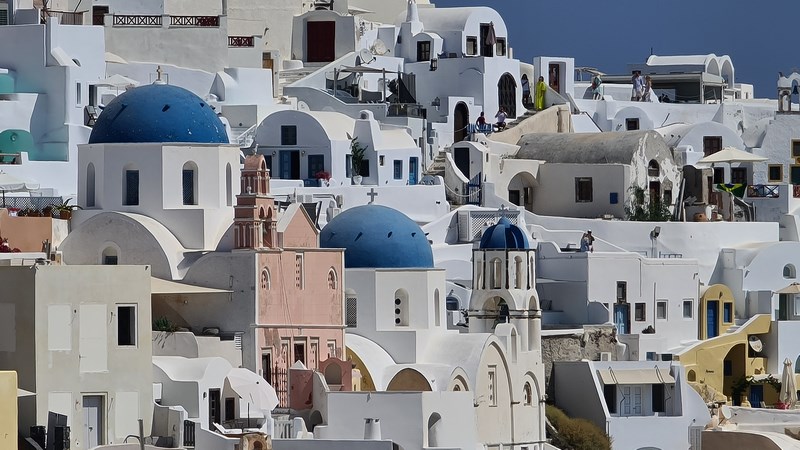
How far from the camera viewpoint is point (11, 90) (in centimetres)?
6166

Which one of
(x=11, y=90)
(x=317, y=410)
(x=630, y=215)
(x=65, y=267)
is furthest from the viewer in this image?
(x=630, y=215)

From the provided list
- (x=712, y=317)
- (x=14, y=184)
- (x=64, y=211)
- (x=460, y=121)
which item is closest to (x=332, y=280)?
(x=64, y=211)

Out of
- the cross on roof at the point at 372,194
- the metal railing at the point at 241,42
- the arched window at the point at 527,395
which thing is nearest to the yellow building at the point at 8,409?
the arched window at the point at 527,395

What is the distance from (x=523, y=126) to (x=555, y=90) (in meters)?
3.66

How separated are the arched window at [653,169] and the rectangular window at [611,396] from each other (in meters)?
10.3

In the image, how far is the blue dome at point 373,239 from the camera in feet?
178

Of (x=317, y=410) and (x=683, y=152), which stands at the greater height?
(x=683, y=152)

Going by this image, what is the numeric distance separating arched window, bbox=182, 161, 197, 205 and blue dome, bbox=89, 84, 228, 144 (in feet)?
1.70

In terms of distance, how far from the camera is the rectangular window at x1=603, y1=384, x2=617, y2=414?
196 ft

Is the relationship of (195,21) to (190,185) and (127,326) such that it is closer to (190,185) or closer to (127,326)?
(190,185)

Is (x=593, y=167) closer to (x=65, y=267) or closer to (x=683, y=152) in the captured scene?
(x=683, y=152)

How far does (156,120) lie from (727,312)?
62.2 feet

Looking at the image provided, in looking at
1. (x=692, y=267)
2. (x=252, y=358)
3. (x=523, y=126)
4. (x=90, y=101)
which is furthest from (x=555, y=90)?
(x=252, y=358)

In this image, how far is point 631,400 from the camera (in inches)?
2355
